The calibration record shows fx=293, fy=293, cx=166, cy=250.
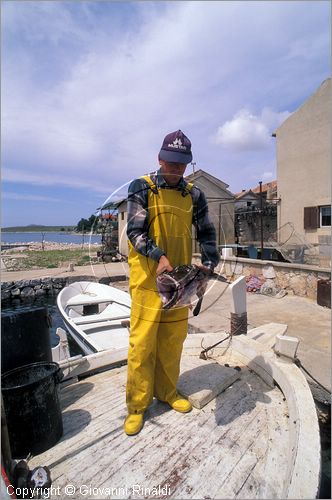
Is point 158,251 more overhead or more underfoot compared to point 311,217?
more underfoot

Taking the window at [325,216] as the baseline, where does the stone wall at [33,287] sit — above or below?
below

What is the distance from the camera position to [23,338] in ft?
7.86

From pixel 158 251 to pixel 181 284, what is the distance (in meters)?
0.27

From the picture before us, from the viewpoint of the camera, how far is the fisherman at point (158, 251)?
2.07 m

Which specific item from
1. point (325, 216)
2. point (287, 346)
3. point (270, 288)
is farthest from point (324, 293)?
point (325, 216)

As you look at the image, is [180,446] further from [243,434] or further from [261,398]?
[261,398]

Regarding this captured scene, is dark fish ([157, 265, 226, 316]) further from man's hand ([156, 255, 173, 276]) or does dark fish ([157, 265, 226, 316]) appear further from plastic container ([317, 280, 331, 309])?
plastic container ([317, 280, 331, 309])

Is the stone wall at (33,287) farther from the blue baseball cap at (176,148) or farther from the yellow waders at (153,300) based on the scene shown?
the blue baseball cap at (176,148)

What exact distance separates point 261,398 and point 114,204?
2176 mm

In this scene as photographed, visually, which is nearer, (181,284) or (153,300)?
(181,284)

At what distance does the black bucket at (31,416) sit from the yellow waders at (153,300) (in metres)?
0.58

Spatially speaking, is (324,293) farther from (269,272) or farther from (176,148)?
(176,148)

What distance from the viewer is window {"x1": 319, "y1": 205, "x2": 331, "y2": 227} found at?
38.9 ft

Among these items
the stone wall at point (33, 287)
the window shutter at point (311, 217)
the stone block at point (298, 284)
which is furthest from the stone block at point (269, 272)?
the stone wall at point (33, 287)
